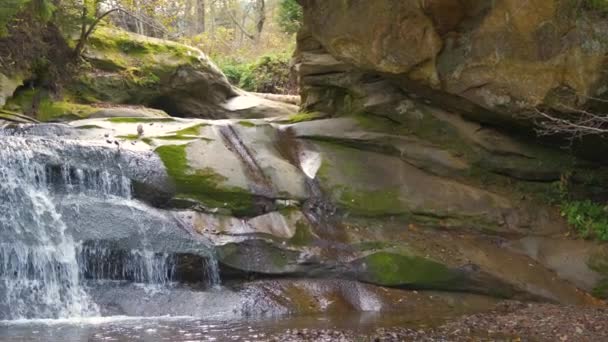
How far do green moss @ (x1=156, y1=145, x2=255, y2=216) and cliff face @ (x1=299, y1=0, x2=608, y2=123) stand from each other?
3.09 m

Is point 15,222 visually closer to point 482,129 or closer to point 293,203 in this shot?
point 293,203

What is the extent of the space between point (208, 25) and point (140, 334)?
103ft

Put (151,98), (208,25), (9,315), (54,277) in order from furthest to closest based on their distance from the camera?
(208,25)
(151,98)
(54,277)
(9,315)

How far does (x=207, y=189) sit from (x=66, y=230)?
7.54 ft

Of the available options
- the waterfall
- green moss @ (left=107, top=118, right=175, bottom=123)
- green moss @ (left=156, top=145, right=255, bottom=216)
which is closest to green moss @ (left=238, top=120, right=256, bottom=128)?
green moss @ (left=107, top=118, right=175, bottom=123)

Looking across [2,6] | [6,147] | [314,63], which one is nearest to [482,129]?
[314,63]

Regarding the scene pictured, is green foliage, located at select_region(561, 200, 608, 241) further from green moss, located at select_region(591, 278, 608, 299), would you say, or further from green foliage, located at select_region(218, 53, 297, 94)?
green foliage, located at select_region(218, 53, 297, 94)

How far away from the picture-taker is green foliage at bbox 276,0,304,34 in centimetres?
1980

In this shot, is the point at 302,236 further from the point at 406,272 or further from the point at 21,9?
the point at 21,9

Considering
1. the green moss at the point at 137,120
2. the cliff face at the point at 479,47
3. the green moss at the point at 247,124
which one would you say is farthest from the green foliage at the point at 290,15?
the cliff face at the point at 479,47

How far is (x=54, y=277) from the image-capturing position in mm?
8906

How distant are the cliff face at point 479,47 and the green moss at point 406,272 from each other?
9.25 feet

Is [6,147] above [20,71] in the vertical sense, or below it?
below

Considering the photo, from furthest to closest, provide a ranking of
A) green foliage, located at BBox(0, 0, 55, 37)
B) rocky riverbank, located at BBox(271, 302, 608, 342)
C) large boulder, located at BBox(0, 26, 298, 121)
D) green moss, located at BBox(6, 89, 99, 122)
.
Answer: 1. large boulder, located at BBox(0, 26, 298, 121)
2. green moss, located at BBox(6, 89, 99, 122)
3. green foliage, located at BBox(0, 0, 55, 37)
4. rocky riverbank, located at BBox(271, 302, 608, 342)
